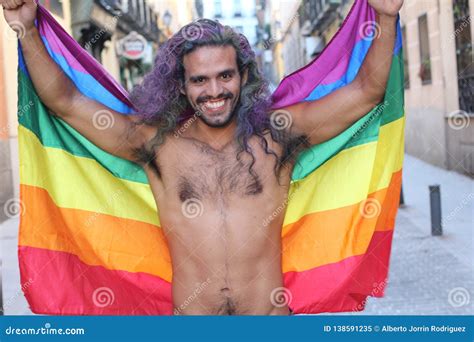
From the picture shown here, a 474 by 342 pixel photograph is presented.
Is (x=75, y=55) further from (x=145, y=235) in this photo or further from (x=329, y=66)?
(x=329, y=66)

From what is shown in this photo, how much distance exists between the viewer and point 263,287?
2932mm

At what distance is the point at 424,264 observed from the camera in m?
7.04

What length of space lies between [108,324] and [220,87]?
2.94 ft

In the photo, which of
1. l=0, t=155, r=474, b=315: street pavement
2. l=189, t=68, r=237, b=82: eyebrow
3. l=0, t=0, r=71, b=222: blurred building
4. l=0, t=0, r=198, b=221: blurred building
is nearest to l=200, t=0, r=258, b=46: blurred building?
l=0, t=0, r=198, b=221: blurred building

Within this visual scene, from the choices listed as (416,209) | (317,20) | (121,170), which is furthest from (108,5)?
(121,170)

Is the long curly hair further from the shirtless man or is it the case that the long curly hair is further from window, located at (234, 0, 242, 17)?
window, located at (234, 0, 242, 17)

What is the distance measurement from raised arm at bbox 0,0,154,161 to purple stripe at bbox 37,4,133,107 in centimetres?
15

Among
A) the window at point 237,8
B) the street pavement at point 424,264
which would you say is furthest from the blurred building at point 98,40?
the window at point 237,8

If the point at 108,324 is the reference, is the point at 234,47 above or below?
above

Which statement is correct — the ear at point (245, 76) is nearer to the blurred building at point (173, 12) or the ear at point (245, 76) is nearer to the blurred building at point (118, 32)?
the blurred building at point (118, 32)

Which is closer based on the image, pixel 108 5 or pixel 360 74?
pixel 360 74

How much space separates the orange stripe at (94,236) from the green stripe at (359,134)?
62 centimetres

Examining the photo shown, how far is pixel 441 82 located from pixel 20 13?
12.0 m

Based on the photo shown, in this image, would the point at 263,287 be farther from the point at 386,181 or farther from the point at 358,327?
the point at 386,181
